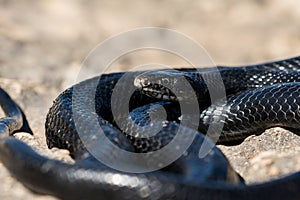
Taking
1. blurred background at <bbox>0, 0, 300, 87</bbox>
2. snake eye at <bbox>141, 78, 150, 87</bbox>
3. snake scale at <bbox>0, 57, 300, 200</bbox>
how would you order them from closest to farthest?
snake scale at <bbox>0, 57, 300, 200</bbox> < snake eye at <bbox>141, 78, 150, 87</bbox> < blurred background at <bbox>0, 0, 300, 87</bbox>

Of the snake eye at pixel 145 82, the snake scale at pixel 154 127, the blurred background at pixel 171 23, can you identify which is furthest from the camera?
the blurred background at pixel 171 23

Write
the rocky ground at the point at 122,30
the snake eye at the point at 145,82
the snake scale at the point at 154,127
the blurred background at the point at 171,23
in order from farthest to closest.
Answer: the blurred background at the point at 171,23, the rocky ground at the point at 122,30, the snake eye at the point at 145,82, the snake scale at the point at 154,127

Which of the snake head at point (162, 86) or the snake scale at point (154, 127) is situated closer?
the snake scale at point (154, 127)

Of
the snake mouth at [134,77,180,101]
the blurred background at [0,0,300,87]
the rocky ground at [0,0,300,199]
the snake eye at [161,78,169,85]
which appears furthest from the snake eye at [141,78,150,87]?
the blurred background at [0,0,300,87]

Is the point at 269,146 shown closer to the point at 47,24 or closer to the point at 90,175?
the point at 90,175

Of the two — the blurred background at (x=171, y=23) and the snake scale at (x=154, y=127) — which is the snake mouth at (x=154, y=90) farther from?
the blurred background at (x=171, y=23)

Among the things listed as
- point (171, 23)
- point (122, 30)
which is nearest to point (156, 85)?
point (122, 30)

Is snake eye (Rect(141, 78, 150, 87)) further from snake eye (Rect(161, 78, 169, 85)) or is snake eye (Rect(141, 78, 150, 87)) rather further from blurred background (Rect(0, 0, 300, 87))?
blurred background (Rect(0, 0, 300, 87))

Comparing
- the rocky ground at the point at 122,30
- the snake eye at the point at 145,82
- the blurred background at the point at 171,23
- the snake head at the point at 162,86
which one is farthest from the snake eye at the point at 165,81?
the blurred background at the point at 171,23

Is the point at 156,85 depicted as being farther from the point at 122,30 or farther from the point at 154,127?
the point at 122,30
